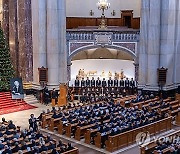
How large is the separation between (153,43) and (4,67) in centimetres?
1111

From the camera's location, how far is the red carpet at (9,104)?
23531mm

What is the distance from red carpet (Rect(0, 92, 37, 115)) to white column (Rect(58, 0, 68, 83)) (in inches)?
140

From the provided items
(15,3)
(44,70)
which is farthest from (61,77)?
(15,3)

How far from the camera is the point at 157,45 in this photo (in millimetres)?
26219

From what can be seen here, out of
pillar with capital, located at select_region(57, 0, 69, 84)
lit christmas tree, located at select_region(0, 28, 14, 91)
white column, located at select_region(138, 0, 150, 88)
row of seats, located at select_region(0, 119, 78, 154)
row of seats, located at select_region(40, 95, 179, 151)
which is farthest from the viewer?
white column, located at select_region(138, 0, 150, 88)

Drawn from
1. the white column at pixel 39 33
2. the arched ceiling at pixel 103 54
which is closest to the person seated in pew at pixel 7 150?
the white column at pixel 39 33

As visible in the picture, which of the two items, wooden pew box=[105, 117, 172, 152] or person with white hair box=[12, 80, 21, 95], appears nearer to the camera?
wooden pew box=[105, 117, 172, 152]

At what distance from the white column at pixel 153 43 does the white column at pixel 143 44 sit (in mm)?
368

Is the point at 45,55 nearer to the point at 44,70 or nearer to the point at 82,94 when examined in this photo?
the point at 44,70

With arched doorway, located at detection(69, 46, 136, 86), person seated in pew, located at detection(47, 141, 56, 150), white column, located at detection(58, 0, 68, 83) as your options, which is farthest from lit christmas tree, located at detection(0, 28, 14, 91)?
person seated in pew, located at detection(47, 141, 56, 150)

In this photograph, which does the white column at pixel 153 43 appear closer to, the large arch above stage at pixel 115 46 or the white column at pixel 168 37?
the white column at pixel 168 37

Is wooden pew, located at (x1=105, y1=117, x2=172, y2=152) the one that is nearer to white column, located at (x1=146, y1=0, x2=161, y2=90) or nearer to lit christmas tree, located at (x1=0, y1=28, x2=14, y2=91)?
white column, located at (x1=146, y1=0, x2=161, y2=90)

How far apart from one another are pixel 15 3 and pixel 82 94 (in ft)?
28.3

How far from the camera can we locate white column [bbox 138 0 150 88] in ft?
86.9
